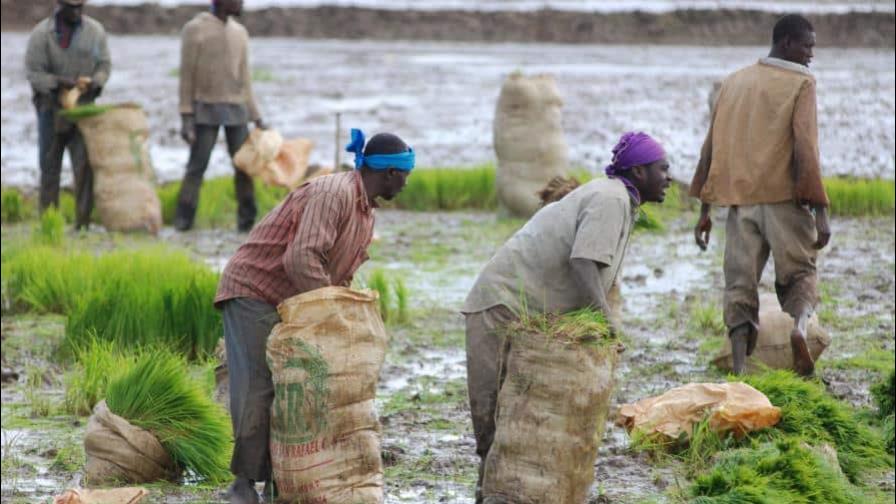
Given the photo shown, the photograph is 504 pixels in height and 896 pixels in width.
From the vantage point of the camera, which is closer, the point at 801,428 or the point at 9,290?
the point at 801,428

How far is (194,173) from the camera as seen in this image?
12.2 m

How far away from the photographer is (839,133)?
17.3 metres

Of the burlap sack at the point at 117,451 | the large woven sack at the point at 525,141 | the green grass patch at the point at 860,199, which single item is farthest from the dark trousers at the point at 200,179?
the burlap sack at the point at 117,451

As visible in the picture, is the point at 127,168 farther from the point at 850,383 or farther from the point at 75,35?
the point at 850,383

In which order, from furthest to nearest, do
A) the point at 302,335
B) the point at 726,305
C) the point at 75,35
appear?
the point at 75,35 < the point at 726,305 < the point at 302,335

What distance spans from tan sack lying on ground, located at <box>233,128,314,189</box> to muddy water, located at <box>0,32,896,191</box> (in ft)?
11.2

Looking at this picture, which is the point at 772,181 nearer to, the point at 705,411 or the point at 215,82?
the point at 705,411

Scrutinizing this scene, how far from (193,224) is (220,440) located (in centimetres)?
664

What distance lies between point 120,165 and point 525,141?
3.11 meters

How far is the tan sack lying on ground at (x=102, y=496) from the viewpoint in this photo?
5.16 metres

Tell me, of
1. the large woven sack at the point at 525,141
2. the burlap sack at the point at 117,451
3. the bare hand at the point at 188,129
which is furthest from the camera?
the large woven sack at the point at 525,141

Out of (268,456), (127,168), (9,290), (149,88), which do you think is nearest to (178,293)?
(9,290)

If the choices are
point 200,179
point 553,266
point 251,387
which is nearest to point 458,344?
point 553,266

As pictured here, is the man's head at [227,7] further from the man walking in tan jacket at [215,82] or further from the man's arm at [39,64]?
the man's arm at [39,64]
